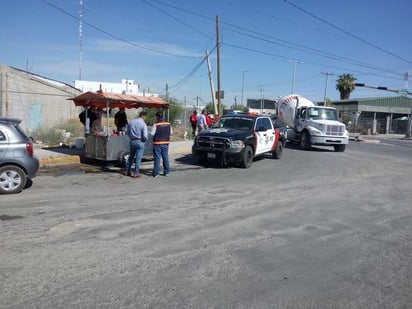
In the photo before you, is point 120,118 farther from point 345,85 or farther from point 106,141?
point 345,85

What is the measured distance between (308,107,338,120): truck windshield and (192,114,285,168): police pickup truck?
24.4 ft

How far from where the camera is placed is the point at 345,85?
6869 cm

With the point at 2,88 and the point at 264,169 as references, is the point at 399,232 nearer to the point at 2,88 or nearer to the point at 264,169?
the point at 264,169

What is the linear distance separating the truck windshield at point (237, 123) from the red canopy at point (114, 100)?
2.23 meters

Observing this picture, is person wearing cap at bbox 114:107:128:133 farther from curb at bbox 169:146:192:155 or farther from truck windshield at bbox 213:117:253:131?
truck windshield at bbox 213:117:253:131

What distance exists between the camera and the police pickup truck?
12.2 m

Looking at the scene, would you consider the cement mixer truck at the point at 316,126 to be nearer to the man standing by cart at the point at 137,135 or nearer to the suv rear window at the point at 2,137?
the man standing by cart at the point at 137,135

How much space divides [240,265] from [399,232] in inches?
126

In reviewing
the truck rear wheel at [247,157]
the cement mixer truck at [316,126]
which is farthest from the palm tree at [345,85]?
the truck rear wheel at [247,157]

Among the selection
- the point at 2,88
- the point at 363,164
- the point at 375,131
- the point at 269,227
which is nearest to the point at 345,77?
the point at 375,131

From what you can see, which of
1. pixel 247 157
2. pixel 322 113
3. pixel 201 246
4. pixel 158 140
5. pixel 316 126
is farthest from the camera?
pixel 322 113

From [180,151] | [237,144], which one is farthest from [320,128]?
[237,144]

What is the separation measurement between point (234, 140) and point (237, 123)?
5.26 feet

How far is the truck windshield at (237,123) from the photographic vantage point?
1338 centimetres
